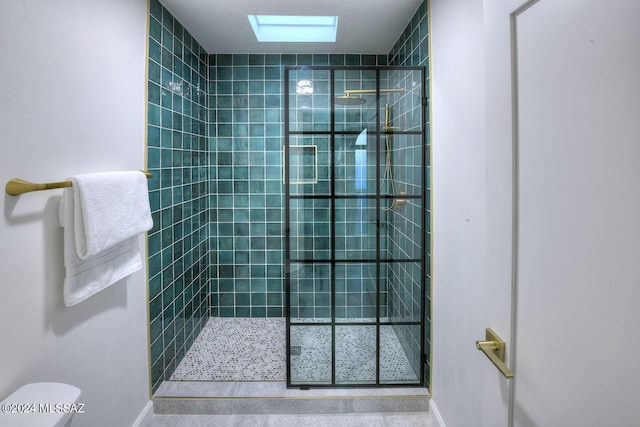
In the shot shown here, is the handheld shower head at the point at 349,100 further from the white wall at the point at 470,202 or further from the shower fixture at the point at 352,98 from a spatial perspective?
the white wall at the point at 470,202

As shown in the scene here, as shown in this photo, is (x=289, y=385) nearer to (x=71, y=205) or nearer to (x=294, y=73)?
(x=71, y=205)

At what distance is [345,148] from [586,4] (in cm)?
147

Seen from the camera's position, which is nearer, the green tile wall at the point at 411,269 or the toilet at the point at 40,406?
the toilet at the point at 40,406

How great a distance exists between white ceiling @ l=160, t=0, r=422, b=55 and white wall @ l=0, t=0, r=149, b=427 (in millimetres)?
556

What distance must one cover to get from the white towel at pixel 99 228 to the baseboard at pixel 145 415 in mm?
926

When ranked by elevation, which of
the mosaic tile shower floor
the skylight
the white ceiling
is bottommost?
the mosaic tile shower floor

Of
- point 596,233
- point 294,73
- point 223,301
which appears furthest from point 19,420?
point 223,301

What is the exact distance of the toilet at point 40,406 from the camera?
915 mm

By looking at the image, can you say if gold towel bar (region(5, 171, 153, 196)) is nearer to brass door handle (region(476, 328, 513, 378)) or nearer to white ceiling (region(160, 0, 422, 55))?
brass door handle (region(476, 328, 513, 378))

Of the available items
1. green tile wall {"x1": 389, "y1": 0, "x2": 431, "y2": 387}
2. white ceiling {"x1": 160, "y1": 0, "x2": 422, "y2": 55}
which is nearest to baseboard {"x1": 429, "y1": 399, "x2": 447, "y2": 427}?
green tile wall {"x1": 389, "y1": 0, "x2": 431, "y2": 387}

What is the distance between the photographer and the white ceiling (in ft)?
6.84

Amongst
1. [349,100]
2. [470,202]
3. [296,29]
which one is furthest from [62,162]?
[296,29]

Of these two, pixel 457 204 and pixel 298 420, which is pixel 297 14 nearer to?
pixel 457 204

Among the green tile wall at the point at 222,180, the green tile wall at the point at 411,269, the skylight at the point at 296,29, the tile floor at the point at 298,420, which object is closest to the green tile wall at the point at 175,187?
the green tile wall at the point at 222,180
